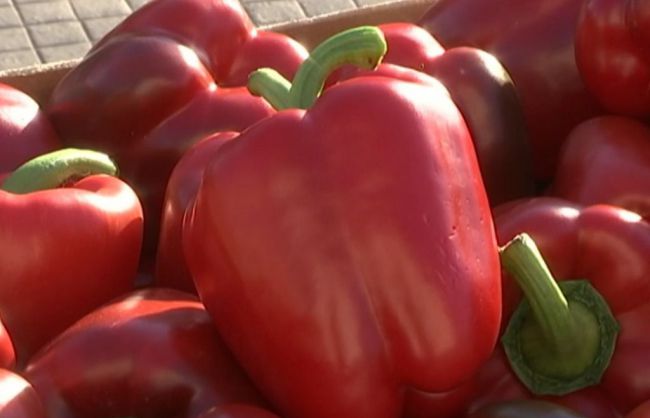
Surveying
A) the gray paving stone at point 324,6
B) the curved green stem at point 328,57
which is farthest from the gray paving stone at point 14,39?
the curved green stem at point 328,57

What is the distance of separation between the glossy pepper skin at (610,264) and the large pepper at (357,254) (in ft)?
0.56

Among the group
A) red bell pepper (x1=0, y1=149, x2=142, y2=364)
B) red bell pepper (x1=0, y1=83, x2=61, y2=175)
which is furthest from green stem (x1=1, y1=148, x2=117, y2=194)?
red bell pepper (x1=0, y1=83, x2=61, y2=175)

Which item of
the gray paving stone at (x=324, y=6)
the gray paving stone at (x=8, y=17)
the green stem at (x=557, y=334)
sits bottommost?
the gray paving stone at (x=8, y=17)

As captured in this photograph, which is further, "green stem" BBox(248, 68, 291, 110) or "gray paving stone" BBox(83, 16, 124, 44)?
"gray paving stone" BBox(83, 16, 124, 44)

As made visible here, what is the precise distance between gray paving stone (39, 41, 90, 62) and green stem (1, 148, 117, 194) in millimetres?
1907

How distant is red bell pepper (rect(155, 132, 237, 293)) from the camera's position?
1.43 meters

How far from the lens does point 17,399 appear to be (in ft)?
3.65

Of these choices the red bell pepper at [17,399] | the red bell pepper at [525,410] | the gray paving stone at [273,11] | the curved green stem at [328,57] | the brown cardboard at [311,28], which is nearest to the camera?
the red bell pepper at [17,399]

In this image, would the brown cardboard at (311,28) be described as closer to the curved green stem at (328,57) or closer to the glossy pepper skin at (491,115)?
the glossy pepper skin at (491,115)

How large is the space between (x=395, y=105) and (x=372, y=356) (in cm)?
21

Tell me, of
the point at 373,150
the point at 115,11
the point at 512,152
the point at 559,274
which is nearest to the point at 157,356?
the point at 373,150

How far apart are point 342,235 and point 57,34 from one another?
2438 mm

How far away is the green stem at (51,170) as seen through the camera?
55.1 inches

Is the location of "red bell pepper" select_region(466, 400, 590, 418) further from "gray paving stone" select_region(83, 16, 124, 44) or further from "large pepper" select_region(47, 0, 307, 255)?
"gray paving stone" select_region(83, 16, 124, 44)
